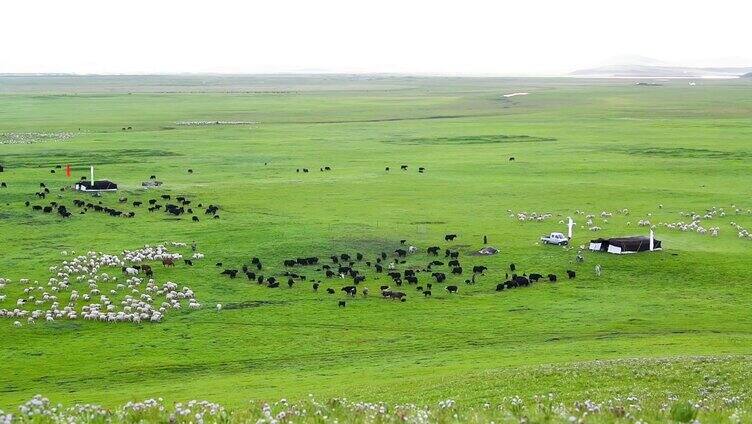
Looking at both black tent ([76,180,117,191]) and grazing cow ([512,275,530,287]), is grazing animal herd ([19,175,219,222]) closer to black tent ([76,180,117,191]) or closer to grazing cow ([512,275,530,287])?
black tent ([76,180,117,191])

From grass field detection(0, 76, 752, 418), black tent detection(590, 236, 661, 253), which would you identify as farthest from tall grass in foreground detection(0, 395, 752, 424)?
black tent detection(590, 236, 661, 253)

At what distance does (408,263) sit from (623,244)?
10.6 m

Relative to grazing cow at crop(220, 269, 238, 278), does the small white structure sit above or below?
above

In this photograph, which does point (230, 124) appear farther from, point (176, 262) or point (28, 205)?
point (176, 262)

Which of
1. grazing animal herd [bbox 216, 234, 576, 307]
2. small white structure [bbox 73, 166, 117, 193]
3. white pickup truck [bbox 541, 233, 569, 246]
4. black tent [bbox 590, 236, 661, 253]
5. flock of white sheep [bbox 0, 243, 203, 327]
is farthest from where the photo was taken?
small white structure [bbox 73, 166, 117, 193]

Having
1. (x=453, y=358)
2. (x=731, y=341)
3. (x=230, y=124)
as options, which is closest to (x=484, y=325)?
(x=453, y=358)

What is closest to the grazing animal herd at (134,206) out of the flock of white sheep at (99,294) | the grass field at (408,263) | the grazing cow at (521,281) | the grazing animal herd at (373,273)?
the grass field at (408,263)

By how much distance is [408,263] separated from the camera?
151 ft

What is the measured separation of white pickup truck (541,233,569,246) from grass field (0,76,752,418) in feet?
3.97

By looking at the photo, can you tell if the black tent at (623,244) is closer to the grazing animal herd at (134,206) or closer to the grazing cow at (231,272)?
the grazing cow at (231,272)

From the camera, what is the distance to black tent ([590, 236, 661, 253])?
46.9 metres

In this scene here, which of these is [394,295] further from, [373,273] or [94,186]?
[94,186]

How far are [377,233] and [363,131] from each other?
67054 mm

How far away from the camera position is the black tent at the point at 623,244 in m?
46.9
